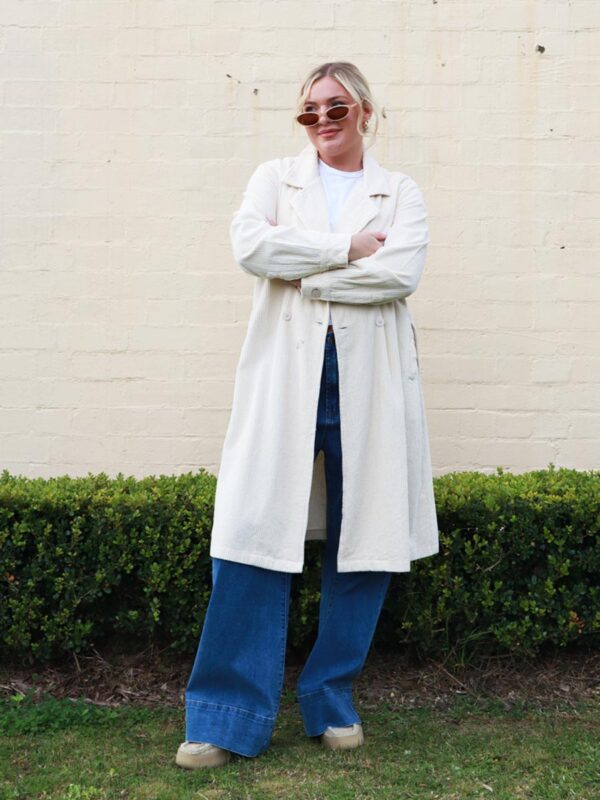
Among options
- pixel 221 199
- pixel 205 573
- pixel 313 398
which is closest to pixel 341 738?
pixel 205 573

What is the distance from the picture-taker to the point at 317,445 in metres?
3.46

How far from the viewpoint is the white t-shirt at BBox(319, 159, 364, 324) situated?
3588 mm

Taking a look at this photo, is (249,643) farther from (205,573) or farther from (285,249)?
(285,249)

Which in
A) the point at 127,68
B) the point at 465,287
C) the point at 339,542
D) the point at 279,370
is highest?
the point at 127,68


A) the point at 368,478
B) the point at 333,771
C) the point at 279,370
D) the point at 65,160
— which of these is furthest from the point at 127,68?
the point at 333,771

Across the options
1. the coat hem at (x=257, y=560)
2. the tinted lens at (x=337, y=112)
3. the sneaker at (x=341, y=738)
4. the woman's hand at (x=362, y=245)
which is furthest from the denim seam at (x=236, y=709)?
the tinted lens at (x=337, y=112)

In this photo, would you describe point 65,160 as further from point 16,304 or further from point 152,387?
point 152,387

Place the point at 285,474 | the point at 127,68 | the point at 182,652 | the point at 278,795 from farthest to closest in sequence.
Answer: the point at 127,68, the point at 182,652, the point at 285,474, the point at 278,795

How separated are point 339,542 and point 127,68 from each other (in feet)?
8.68

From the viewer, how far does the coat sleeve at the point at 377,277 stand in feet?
11.1

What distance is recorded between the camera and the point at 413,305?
15.9ft

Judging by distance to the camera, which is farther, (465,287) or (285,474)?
(465,287)

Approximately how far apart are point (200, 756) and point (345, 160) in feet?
6.87

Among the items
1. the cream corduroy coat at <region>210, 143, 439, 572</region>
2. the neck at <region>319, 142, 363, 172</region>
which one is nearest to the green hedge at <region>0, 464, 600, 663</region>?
the cream corduroy coat at <region>210, 143, 439, 572</region>
